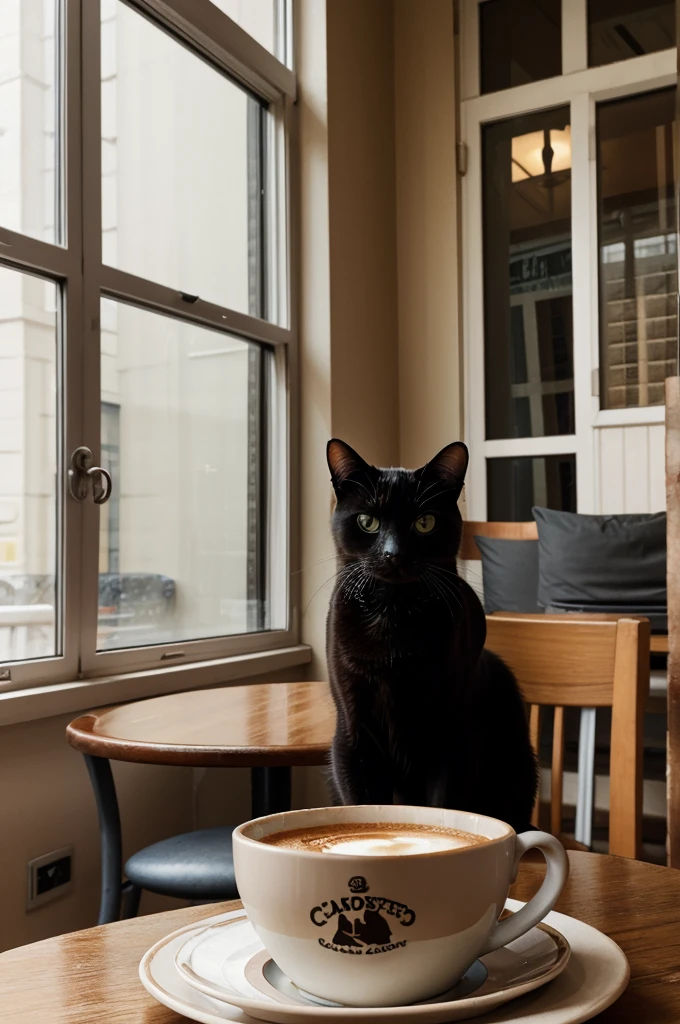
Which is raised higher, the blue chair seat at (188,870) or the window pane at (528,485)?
the window pane at (528,485)

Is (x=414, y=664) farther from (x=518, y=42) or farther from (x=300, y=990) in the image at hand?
(x=518, y=42)

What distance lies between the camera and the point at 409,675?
804 mm

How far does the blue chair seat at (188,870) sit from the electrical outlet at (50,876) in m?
0.32

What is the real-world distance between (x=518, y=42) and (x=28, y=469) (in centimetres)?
267

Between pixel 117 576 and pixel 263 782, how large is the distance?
632 mm

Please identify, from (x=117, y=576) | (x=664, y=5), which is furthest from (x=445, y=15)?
(x=117, y=576)

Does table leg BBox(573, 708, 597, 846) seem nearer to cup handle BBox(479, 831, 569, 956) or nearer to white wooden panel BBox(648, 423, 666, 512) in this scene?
cup handle BBox(479, 831, 569, 956)

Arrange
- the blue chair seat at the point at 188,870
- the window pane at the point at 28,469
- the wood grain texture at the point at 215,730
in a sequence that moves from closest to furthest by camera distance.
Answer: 1. the wood grain texture at the point at 215,730
2. the blue chair seat at the point at 188,870
3. the window pane at the point at 28,469

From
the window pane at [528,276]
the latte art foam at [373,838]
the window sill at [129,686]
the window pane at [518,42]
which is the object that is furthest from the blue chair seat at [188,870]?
the window pane at [518,42]

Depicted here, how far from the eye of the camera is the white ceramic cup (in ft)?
1.16

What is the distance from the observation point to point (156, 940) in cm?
48

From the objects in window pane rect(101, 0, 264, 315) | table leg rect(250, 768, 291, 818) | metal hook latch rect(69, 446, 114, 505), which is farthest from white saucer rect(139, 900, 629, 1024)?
window pane rect(101, 0, 264, 315)

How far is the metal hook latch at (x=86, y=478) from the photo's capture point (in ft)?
6.59

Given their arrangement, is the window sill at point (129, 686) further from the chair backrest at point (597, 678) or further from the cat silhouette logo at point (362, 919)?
the cat silhouette logo at point (362, 919)
